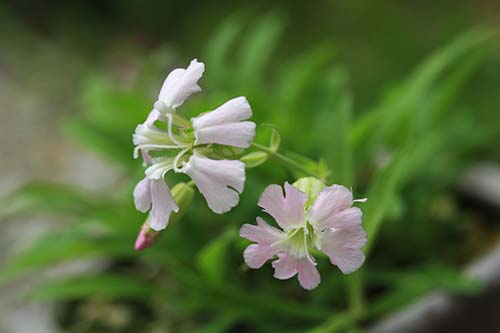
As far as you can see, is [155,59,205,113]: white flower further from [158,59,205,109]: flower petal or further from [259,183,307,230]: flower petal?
[259,183,307,230]: flower petal

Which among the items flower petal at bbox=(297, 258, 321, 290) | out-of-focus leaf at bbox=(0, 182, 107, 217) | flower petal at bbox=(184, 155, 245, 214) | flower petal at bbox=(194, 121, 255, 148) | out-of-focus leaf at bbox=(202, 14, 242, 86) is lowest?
flower petal at bbox=(297, 258, 321, 290)

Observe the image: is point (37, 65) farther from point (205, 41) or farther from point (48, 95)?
point (205, 41)

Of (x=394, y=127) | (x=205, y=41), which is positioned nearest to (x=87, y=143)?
(x=394, y=127)

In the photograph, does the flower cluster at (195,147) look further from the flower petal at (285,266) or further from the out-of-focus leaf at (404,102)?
the out-of-focus leaf at (404,102)

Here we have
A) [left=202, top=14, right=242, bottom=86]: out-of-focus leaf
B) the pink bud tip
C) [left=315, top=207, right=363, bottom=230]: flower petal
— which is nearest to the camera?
[left=315, top=207, right=363, bottom=230]: flower petal

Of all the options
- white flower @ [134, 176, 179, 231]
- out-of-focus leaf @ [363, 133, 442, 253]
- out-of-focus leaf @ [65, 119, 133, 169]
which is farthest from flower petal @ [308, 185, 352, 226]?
out-of-focus leaf @ [65, 119, 133, 169]
